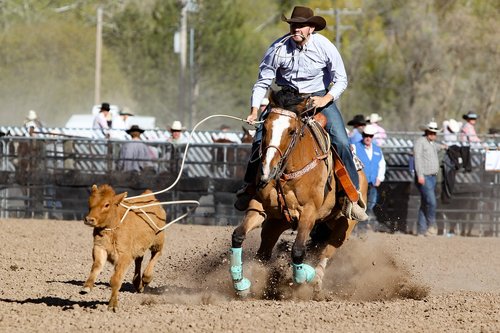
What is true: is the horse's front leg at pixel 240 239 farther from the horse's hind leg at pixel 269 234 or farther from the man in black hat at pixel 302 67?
the horse's hind leg at pixel 269 234

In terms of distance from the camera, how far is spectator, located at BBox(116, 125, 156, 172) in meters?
17.3

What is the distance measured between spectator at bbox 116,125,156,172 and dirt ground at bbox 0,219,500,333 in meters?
3.34

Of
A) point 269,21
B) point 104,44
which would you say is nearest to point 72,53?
point 104,44

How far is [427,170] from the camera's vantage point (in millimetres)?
16531

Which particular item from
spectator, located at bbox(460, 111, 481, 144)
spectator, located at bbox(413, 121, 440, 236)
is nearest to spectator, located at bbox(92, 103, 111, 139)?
spectator, located at bbox(413, 121, 440, 236)

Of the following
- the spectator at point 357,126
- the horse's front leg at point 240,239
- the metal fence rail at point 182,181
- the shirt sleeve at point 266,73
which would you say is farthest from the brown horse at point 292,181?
the metal fence rail at point 182,181

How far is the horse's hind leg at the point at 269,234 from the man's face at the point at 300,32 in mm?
1554

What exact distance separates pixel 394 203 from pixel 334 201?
8.09 metres

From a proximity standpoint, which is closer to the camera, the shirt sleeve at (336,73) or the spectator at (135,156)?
the shirt sleeve at (336,73)

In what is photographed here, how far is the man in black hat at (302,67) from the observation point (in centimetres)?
888

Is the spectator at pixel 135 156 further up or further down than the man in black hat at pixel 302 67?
further down

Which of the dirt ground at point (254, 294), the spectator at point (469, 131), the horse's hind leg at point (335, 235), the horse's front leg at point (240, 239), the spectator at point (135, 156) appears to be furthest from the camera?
the spectator at point (469, 131)

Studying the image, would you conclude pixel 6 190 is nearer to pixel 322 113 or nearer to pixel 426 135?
pixel 426 135

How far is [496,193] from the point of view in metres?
17.3
